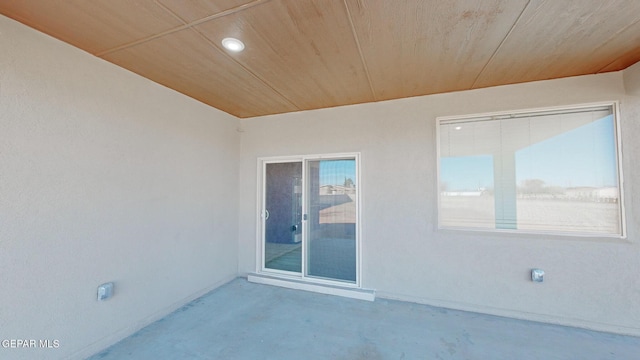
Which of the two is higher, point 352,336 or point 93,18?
point 93,18

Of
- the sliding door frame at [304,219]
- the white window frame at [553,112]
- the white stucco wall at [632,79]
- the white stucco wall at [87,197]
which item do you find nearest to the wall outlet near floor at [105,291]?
the white stucco wall at [87,197]

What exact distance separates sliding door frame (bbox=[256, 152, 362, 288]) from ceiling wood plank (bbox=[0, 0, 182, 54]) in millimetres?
2412

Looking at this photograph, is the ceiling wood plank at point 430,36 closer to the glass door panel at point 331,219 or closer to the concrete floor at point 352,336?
the glass door panel at point 331,219

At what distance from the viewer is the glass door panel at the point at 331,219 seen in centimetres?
367

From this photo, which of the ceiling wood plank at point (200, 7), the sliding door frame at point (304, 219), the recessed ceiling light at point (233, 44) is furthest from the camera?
the sliding door frame at point (304, 219)

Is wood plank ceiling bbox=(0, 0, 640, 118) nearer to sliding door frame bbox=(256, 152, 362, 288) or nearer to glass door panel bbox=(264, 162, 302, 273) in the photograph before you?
sliding door frame bbox=(256, 152, 362, 288)

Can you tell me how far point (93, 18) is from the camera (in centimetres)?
183

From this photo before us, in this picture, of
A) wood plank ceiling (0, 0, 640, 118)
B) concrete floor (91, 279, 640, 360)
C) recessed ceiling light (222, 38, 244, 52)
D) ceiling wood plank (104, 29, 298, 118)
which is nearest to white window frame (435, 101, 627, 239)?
wood plank ceiling (0, 0, 640, 118)

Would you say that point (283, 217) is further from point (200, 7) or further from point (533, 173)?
point (533, 173)

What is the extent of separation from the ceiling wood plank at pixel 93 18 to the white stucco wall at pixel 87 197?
17cm

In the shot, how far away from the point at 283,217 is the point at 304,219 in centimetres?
42

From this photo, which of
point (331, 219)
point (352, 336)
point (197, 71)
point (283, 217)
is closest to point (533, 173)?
point (331, 219)

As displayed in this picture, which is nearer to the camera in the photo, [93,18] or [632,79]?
[93,18]

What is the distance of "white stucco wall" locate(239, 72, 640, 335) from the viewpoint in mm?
2635
